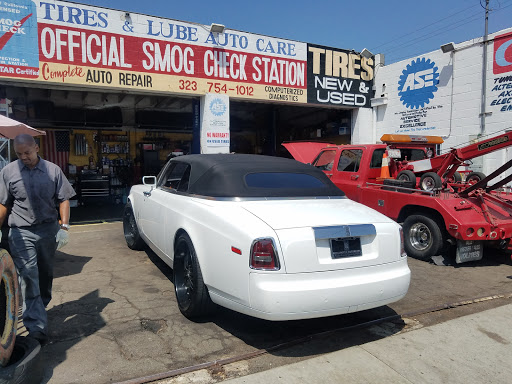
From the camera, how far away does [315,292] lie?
2.93 meters

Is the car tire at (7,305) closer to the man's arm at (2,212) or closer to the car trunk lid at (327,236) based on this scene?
the man's arm at (2,212)

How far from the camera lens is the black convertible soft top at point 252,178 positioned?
385 centimetres

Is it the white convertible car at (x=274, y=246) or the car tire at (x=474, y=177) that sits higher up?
the car tire at (x=474, y=177)

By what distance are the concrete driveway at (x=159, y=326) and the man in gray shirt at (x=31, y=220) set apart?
0.41 m

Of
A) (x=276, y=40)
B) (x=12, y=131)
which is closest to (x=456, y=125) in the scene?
(x=276, y=40)

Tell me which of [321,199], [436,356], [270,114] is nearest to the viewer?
[436,356]

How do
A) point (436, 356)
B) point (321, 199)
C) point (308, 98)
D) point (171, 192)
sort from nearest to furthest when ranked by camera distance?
point (436, 356) < point (321, 199) < point (171, 192) < point (308, 98)

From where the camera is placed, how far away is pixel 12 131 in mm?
6555

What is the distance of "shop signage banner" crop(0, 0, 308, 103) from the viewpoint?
821 centimetres

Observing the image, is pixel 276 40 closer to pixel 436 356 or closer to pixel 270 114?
pixel 270 114

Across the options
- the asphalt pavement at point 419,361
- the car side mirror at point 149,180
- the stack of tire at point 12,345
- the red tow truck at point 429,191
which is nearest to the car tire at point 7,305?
the stack of tire at point 12,345

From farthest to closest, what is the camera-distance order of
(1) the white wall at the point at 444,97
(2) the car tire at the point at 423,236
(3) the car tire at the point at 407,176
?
(1) the white wall at the point at 444,97 → (3) the car tire at the point at 407,176 → (2) the car tire at the point at 423,236

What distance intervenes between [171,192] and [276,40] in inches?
311

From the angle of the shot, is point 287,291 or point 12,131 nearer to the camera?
point 287,291
